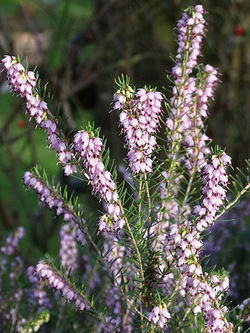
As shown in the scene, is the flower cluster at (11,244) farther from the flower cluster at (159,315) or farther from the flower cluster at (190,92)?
the flower cluster at (159,315)

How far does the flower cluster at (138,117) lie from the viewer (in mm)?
1500

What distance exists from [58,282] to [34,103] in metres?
0.49

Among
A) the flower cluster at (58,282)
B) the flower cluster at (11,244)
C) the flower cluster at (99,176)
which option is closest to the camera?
the flower cluster at (99,176)

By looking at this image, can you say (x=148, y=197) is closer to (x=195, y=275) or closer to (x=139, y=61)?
(x=195, y=275)

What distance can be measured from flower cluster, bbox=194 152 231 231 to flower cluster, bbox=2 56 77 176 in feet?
1.10

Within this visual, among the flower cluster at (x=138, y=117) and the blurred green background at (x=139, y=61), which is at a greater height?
the blurred green background at (x=139, y=61)

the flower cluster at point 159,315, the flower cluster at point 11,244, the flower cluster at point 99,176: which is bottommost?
the flower cluster at point 159,315

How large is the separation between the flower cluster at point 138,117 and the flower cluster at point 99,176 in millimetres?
75

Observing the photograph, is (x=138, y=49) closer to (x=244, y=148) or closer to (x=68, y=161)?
(x=244, y=148)

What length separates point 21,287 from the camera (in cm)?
238

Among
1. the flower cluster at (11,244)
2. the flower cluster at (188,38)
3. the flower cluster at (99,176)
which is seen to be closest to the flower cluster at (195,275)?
the flower cluster at (99,176)

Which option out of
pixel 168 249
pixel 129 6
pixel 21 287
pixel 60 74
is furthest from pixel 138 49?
pixel 168 249

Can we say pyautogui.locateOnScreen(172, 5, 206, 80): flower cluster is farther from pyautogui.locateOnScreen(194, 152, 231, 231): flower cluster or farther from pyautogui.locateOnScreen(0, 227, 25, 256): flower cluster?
pyautogui.locateOnScreen(0, 227, 25, 256): flower cluster

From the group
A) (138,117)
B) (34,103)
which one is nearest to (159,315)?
(138,117)
